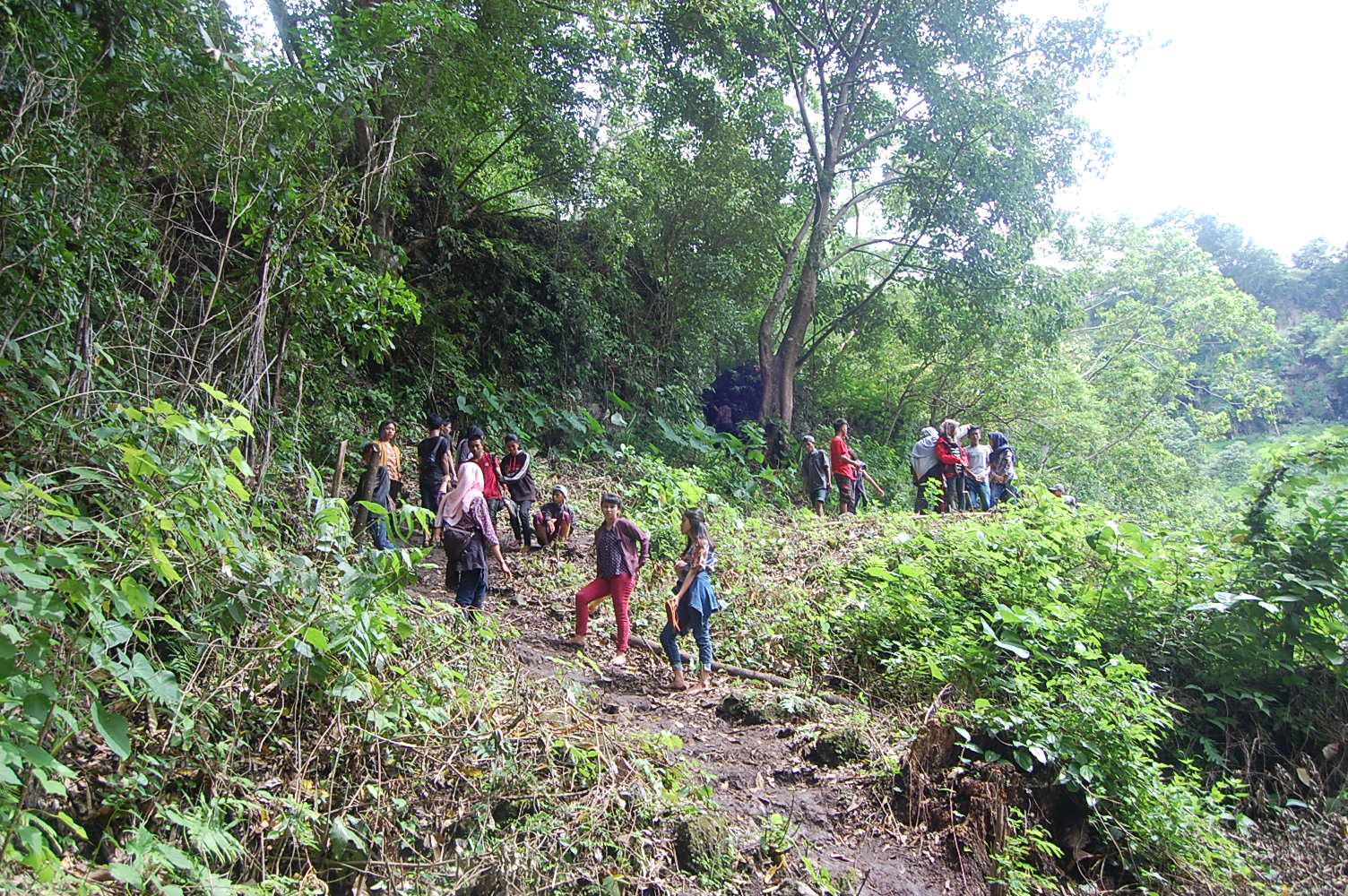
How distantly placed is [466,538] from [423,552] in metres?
2.15

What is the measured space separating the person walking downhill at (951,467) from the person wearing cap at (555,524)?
224 inches

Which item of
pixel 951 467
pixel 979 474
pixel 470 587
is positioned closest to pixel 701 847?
pixel 470 587

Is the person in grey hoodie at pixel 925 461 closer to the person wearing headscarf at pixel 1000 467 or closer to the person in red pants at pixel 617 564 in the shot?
the person wearing headscarf at pixel 1000 467

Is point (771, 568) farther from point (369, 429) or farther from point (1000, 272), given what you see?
point (1000, 272)

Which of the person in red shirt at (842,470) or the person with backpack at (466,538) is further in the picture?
the person in red shirt at (842,470)

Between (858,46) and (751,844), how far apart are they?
16377 mm

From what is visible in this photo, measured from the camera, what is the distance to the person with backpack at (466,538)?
6441 mm

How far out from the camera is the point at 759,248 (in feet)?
55.8

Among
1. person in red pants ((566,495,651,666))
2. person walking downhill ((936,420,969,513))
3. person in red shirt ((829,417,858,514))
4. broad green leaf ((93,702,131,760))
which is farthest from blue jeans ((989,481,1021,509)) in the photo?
broad green leaf ((93,702,131,760))

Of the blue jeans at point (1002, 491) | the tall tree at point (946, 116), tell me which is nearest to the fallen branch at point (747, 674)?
the blue jeans at point (1002, 491)

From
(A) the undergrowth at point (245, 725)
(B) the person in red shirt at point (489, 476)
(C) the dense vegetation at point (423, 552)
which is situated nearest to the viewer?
(A) the undergrowth at point (245, 725)

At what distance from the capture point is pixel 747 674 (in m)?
6.95

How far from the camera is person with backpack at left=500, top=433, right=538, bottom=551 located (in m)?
9.82

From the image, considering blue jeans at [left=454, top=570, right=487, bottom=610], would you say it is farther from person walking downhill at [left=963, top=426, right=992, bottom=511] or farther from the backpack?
person walking downhill at [left=963, top=426, right=992, bottom=511]
